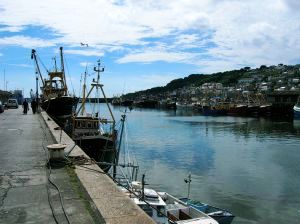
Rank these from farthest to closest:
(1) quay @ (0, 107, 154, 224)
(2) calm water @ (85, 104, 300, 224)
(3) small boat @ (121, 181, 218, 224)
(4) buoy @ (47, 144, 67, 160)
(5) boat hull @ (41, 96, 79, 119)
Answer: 1. (5) boat hull @ (41, 96, 79, 119)
2. (2) calm water @ (85, 104, 300, 224)
3. (3) small boat @ (121, 181, 218, 224)
4. (4) buoy @ (47, 144, 67, 160)
5. (1) quay @ (0, 107, 154, 224)

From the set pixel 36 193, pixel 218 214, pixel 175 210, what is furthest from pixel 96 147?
pixel 36 193

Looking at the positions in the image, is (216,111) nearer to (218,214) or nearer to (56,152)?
(218,214)

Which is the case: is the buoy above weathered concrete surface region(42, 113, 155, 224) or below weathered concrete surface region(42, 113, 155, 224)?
above

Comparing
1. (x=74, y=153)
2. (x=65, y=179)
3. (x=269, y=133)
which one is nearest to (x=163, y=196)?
(x=74, y=153)

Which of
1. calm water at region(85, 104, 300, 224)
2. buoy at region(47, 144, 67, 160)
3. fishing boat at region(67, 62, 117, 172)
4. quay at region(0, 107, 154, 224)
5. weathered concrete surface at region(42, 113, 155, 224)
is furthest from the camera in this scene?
fishing boat at region(67, 62, 117, 172)

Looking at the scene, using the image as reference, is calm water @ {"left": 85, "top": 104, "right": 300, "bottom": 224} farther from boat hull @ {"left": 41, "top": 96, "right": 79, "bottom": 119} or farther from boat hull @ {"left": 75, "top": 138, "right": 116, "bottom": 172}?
boat hull @ {"left": 41, "top": 96, "right": 79, "bottom": 119}

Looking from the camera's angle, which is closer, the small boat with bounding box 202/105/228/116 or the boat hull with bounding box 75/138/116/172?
the boat hull with bounding box 75/138/116/172

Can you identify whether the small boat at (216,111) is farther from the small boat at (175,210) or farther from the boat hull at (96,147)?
the small boat at (175,210)

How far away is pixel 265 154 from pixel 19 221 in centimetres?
3251

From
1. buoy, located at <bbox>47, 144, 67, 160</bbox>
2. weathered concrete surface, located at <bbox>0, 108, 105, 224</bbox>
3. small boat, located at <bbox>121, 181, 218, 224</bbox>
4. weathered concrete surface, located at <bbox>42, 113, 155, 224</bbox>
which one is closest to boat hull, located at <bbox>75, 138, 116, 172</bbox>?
small boat, located at <bbox>121, 181, 218, 224</bbox>

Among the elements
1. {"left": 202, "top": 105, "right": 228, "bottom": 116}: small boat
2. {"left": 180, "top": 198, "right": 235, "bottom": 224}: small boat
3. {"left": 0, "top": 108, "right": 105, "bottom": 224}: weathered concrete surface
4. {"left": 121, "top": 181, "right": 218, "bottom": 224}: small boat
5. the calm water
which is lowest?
the calm water

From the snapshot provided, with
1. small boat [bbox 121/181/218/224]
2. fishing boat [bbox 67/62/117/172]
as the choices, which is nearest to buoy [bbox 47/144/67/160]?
small boat [bbox 121/181/218/224]

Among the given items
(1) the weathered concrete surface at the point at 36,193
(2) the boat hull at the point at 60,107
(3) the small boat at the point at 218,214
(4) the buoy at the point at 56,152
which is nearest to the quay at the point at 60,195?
(1) the weathered concrete surface at the point at 36,193

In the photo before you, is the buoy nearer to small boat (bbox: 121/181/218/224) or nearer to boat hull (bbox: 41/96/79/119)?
small boat (bbox: 121/181/218/224)
